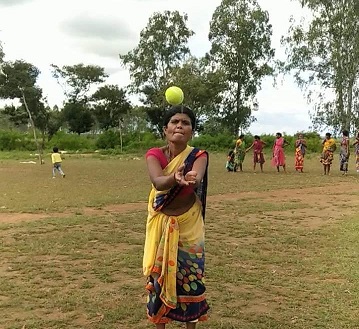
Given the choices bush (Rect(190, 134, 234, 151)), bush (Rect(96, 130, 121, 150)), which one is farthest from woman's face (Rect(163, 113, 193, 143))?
bush (Rect(96, 130, 121, 150))

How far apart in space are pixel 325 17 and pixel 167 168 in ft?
105

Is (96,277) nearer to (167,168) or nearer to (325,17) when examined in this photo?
(167,168)

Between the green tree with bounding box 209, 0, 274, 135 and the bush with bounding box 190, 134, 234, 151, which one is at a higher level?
the green tree with bounding box 209, 0, 274, 135

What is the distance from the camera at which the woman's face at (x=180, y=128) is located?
10.5ft

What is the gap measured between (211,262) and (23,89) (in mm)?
33125

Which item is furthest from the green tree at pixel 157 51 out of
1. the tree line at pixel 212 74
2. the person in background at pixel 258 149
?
the person in background at pixel 258 149

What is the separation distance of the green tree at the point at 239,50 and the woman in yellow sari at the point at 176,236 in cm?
3636

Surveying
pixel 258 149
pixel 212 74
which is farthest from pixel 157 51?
pixel 258 149

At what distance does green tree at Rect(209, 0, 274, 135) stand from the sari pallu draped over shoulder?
36.4m

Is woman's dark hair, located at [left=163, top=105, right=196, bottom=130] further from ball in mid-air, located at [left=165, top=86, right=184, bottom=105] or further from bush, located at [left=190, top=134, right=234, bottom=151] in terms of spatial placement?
bush, located at [left=190, top=134, right=234, bottom=151]

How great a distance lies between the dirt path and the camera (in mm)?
9398

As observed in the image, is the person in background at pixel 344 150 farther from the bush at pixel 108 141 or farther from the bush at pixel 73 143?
the bush at pixel 73 143

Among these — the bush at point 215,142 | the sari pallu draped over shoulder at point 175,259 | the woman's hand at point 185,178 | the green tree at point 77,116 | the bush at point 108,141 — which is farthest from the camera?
the green tree at point 77,116

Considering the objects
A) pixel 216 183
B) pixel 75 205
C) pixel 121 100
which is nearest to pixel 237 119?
pixel 121 100
